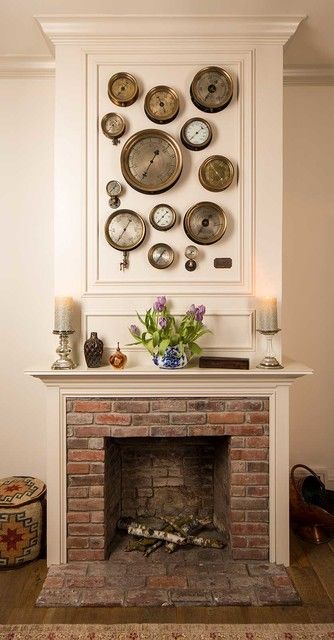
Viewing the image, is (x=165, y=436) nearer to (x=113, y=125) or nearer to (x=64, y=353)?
(x=64, y=353)

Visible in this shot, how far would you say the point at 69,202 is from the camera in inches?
107

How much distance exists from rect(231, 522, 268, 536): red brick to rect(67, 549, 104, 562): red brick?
0.70 m

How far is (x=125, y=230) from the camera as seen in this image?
8.91 ft

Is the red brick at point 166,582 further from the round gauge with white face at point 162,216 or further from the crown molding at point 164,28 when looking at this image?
the crown molding at point 164,28

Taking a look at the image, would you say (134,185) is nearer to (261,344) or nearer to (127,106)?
(127,106)

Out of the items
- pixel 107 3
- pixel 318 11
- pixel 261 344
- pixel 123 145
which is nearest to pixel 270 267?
pixel 261 344

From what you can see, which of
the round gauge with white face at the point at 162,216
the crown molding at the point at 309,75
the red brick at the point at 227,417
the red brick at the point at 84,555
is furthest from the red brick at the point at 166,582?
the crown molding at the point at 309,75

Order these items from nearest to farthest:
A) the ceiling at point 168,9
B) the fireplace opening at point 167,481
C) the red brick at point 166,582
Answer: the red brick at point 166,582, the ceiling at point 168,9, the fireplace opening at point 167,481

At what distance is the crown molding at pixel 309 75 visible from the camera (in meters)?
3.12

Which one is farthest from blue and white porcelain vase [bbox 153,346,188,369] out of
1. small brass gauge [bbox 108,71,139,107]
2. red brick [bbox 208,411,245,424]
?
small brass gauge [bbox 108,71,139,107]

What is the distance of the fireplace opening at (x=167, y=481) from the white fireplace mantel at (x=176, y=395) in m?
0.39

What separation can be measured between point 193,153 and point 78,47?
842 mm

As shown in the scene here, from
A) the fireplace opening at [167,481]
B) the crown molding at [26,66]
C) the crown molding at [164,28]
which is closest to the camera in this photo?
the crown molding at [164,28]

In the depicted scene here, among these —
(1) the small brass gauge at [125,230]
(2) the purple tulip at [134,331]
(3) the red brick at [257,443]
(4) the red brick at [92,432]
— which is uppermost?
(1) the small brass gauge at [125,230]
